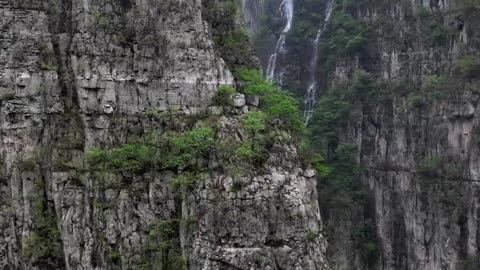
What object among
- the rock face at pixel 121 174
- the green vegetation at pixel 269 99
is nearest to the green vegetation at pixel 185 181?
the rock face at pixel 121 174

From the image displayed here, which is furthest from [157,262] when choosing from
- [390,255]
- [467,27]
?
[467,27]

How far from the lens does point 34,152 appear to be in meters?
18.8

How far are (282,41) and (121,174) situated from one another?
26.7 meters

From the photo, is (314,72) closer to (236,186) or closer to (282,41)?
(282,41)

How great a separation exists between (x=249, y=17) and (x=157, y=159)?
36.0 m

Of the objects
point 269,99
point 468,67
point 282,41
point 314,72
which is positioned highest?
point 282,41

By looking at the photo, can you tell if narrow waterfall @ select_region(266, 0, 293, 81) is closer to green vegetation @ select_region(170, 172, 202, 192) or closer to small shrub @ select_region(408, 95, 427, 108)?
small shrub @ select_region(408, 95, 427, 108)

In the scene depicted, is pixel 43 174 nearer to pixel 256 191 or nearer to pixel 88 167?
pixel 88 167

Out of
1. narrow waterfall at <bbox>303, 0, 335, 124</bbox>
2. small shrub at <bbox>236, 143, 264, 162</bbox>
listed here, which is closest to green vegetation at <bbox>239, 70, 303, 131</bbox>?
small shrub at <bbox>236, 143, 264, 162</bbox>

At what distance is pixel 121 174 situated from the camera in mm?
18078

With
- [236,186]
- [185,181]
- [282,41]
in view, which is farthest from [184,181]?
[282,41]

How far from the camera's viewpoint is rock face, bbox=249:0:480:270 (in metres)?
30.2

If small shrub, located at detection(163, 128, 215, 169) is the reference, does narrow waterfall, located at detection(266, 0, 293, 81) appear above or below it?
above

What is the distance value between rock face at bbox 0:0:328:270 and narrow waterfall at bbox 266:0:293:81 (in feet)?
67.8
